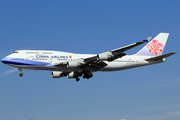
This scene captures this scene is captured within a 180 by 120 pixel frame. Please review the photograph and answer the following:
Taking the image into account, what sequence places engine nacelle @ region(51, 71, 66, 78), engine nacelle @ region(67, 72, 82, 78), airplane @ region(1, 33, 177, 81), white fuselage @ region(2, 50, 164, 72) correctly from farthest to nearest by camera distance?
engine nacelle @ region(51, 71, 66, 78), engine nacelle @ region(67, 72, 82, 78), white fuselage @ region(2, 50, 164, 72), airplane @ region(1, 33, 177, 81)

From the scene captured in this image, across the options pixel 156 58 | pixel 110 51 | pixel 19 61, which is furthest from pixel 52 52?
pixel 156 58

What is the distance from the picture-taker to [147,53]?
5719 centimetres

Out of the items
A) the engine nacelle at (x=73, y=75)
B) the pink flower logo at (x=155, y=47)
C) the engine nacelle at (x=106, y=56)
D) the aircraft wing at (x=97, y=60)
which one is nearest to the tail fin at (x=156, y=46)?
the pink flower logo at (x=155, y=47)

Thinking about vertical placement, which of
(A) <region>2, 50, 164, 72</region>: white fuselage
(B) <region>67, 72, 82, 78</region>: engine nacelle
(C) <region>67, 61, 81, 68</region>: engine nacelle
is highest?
(A) <region>2, 50, 164, 72</region>: white fuselage

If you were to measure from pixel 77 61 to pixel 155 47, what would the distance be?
17.7m

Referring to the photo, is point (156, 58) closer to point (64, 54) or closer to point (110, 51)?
point (110, 51)

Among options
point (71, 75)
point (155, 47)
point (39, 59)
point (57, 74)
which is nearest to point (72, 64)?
point (39, 59)

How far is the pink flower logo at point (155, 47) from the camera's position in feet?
190

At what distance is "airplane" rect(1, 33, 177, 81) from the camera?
48.6 meters

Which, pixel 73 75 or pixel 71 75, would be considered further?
pixel 71 75

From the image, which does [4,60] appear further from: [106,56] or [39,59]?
[106,56]

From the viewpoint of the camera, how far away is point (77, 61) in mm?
49531

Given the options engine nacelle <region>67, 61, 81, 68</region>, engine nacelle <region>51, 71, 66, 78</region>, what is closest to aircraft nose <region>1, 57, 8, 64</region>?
engine nacelle <region>51, 71, 66, 78</region>

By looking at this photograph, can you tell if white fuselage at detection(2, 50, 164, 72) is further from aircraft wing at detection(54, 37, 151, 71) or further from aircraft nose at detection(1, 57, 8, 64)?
aircraft wing at detection(54, 37, 151, 71)
